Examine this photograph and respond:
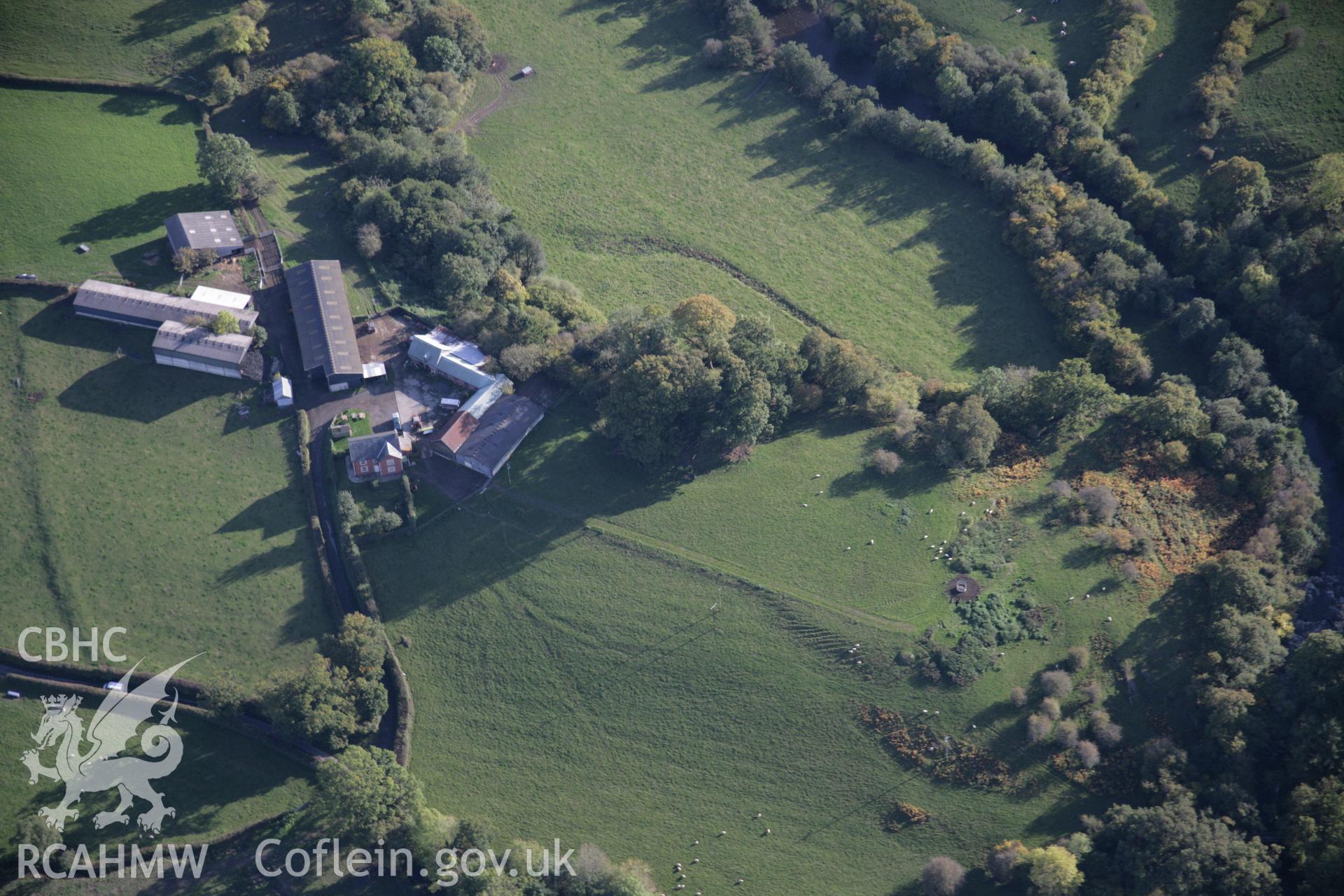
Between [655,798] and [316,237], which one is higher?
[316,237]

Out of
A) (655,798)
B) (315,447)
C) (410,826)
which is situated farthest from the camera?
(315,447)

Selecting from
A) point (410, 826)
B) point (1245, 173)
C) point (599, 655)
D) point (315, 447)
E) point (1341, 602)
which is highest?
point (1245, 173)

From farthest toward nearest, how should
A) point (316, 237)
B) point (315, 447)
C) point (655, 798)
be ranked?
point (316, 237) → point (315, 447) → point (655, 798)

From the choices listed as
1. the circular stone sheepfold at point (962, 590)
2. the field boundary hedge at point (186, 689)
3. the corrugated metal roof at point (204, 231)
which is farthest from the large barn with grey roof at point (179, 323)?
the circular stone sheepfold at point (962, 590)

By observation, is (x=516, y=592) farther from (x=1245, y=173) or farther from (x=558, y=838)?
(x=1245, y=173)

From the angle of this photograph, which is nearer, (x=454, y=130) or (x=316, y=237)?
(x=316, y=237)

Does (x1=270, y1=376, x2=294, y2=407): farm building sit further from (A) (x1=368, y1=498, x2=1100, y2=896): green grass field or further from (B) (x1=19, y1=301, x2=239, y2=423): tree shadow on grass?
(A) (x1=368, y1=498, x2=1100, y2=896): green grass field

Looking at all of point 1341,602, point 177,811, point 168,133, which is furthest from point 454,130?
point 1341,602
